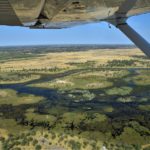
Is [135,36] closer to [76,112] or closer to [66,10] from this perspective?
[66,10]

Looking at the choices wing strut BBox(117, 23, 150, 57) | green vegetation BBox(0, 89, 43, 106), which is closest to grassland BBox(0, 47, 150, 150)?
green vegetation BBox(0, 89, 43, 106)

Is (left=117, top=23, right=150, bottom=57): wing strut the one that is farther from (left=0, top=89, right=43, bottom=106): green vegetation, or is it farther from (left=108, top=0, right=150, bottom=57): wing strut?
(left=0, top=89, right=43, bottom=106): green vegetation

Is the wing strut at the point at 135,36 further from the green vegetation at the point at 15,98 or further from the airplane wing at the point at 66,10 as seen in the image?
the green vegetation at the point at 15,98

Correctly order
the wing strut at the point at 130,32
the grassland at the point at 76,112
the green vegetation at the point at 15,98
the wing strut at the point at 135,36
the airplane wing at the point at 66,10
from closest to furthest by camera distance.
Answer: the airplane wing at the point at 66,10 < the wing strut at the point at 130,32 < the wing strut at the point at 135,36 < the grassland at the point at 76,112 < the green vegetation at the point at 15,98

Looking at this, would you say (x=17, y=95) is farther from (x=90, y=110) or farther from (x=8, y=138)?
(x=8, y=138)

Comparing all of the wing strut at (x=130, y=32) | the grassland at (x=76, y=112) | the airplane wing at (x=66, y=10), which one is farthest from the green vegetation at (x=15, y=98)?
the airplane wing at (x=66, y=10)

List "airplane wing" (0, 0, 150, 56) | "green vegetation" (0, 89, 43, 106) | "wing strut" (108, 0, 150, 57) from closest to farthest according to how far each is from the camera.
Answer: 1. "airplane wing" (0, 0, 150, 56)
2. "wing strut" (108, 0, 150, 57)
3. "green vegetation" (0, 89, 43, 106)

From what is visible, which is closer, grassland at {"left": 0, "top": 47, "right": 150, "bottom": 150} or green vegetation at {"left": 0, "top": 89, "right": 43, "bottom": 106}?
grassland at {"left": 0, "top": 47, "right": 150, "bottom": 150}

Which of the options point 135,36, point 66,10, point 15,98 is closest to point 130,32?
point 135,36

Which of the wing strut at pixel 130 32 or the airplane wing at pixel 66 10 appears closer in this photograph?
the airplane wing at pixel 66 10
